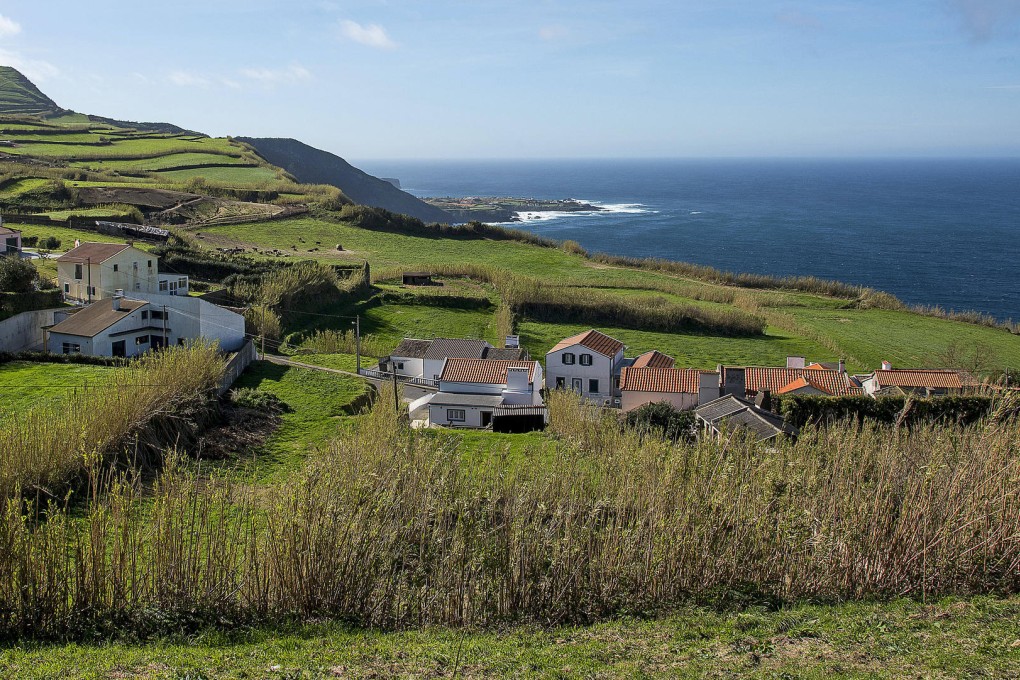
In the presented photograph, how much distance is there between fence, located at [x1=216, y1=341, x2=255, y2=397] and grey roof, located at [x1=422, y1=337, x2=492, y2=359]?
631 cm

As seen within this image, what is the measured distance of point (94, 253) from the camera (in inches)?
1254

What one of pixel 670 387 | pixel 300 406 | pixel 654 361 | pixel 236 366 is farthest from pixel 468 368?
pixel 654 361

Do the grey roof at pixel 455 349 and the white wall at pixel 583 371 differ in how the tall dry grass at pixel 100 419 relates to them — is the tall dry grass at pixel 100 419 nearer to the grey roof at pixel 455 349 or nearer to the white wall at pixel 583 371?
the grey roof at pixel 455 349

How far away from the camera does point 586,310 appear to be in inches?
1703

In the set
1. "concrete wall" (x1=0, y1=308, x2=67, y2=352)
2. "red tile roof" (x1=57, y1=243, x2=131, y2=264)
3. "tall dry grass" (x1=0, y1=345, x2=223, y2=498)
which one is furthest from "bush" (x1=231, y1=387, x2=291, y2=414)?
"red tile roof" (x1=57, y1=243, x2=131, y2=264)

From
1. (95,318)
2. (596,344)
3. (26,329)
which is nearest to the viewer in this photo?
(26,329)

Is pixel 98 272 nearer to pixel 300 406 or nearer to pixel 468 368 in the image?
pixel 300 406

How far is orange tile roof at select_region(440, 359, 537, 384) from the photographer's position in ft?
90.8

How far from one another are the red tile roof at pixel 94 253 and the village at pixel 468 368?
5 cm

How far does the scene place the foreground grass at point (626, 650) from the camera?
295 inches

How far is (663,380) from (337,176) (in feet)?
315

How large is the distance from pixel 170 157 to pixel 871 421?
71880 mm

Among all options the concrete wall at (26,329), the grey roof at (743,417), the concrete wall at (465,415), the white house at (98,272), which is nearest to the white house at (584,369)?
the concrete wall at (465,415)

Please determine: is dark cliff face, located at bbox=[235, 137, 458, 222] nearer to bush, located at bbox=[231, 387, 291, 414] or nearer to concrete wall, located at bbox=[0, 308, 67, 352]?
concrete wall, located at bbox=[0, 308, 67, 352]
